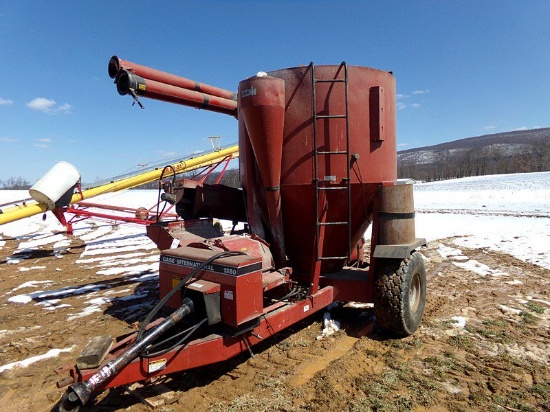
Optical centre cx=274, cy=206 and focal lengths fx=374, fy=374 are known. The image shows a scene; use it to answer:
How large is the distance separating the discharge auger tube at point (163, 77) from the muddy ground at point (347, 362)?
3493 millimetres

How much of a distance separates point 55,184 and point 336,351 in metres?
9.14

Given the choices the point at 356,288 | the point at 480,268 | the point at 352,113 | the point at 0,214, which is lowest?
the point at 480,268

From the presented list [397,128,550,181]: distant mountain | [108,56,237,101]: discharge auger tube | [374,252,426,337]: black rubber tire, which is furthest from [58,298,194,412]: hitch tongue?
[397,128,550,181]: distant mountain

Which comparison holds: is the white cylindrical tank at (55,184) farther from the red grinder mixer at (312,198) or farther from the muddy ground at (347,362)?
the red grinder mixer at (312,198)

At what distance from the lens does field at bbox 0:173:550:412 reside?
3.38m

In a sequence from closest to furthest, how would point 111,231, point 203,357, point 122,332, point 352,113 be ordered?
point 203,357 < point 352,113 < point 122,332 < point 111,231

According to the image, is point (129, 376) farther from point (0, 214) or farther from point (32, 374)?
point (0, 214)

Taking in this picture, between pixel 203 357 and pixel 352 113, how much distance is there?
10.9ft

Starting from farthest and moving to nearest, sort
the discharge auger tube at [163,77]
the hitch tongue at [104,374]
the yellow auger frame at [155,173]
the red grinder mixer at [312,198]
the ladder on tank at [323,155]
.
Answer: the yellow auger frame at [155,173], the discharge auger tube at [163,77], the ladder on tank at [323,155], the red grinder mixer at [312,198], the hitch tongue at [104,374]

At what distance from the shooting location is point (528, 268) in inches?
324

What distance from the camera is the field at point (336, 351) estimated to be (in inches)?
133

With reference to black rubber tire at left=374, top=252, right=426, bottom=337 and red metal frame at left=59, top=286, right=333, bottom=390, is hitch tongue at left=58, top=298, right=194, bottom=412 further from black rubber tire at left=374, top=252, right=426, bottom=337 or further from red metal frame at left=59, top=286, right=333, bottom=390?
black rubber tire at left=374, top=252, right=426, bottom=337

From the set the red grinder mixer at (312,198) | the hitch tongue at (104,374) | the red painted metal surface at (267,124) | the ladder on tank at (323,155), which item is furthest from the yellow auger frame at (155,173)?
the hitch tongue at (104,374)

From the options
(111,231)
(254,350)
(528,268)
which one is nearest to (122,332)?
(254,350)
